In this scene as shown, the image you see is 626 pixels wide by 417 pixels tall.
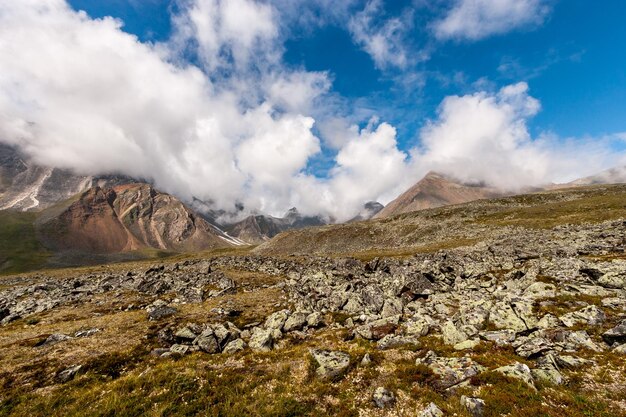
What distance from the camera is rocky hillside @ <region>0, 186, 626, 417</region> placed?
14.5 meters

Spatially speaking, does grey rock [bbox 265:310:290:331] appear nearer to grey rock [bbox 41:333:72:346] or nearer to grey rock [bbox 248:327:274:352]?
grey rock [bbox 248:327:274:352]

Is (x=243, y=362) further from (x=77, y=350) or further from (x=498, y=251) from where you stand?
(x=498, y=251)

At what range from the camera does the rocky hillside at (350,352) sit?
1454cm

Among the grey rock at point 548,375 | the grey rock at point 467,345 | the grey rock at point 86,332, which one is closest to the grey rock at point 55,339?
the grey rock at point 86,332

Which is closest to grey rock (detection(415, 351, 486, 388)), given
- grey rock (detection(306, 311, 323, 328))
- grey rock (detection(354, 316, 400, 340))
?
grey rock (detection(354, 316, 400, 340))

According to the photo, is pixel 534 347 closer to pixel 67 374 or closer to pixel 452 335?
pixel 452 335

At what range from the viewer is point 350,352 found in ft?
67.3

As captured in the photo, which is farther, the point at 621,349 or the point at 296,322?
the point at 296,322

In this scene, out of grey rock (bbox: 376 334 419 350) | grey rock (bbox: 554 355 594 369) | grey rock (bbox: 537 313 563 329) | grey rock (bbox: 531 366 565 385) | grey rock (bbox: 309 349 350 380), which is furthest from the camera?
grey rock (bbox: 376 334 419 350)

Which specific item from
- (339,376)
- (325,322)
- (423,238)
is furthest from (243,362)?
(423,238)

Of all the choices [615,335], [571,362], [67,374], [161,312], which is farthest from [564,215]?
[67,374]

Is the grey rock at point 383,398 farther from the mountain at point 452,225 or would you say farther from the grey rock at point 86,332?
the mountain at point 452,225

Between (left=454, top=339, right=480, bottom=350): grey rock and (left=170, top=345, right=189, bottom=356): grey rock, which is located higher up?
(left=170, top=345, right=189, bottom=356): grey rock

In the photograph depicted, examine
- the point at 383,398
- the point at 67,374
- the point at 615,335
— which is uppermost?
the point at 67,374
